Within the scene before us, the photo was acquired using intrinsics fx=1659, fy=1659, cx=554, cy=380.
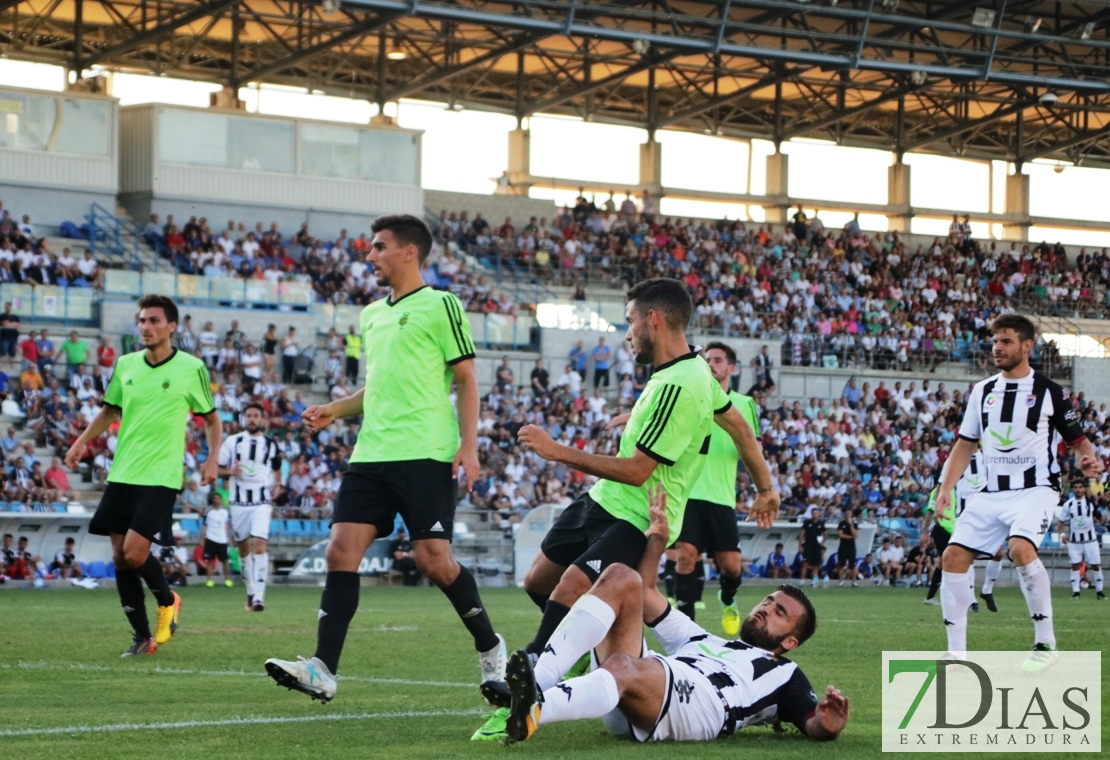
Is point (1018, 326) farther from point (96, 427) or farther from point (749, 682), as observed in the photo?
point (96, 427)

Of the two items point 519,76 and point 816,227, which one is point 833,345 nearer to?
point 816,227

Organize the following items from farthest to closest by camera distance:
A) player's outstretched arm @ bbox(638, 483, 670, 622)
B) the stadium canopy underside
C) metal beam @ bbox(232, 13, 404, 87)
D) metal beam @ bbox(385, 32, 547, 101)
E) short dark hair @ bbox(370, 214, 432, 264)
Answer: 1. metal beam @ bbox(385, 32, 547, 101)
2. the stadium canopy underside
3. metal beam @ bbox(232, 13, 404, 87)
4. short dark hair @ bbox(370, 214, 432, 264)
5. player's outstretched arm @ bbox(638, 483, 670, 622)

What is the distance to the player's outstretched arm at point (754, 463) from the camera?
337 inches

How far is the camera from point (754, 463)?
8734 mm

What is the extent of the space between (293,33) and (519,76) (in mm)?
7056

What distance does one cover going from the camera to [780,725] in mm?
7371

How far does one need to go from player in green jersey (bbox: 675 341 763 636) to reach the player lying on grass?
198 inches

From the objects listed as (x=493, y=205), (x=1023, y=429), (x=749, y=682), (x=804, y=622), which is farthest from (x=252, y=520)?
(x=493, y=205)

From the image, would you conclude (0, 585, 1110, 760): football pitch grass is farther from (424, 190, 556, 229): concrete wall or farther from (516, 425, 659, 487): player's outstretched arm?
(424, 190, 556, 229): concrete wall

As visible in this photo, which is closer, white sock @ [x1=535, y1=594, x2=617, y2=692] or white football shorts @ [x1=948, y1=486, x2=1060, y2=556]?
white sock @ [x1=535, y1=594, x2=617, y2=692]

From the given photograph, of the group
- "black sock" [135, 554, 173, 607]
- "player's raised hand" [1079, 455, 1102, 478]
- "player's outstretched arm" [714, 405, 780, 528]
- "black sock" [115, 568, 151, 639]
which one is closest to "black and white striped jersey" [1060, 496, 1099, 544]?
"player's raised hand" [1079, 455, 1102, 478]

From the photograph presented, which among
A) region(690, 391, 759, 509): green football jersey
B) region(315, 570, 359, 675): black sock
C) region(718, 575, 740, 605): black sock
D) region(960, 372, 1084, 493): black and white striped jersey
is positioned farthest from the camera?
region(718, 575, 740, 605): black sock

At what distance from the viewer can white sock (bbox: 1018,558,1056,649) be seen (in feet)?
36.9

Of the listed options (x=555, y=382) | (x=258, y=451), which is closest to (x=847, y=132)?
(x=555, y=382)
